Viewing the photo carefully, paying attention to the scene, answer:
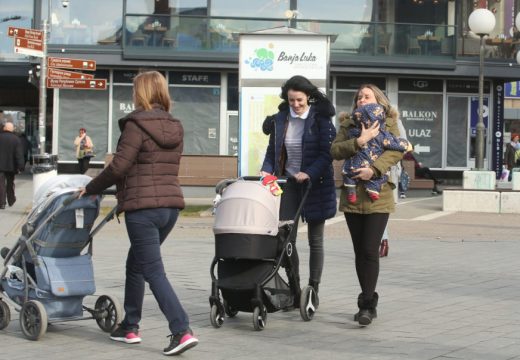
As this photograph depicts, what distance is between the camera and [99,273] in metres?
10.8

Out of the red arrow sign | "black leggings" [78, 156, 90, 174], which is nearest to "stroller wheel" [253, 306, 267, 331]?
the red arrow sign

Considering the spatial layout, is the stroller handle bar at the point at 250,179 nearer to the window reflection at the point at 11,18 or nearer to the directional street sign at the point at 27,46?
the directional street sign at the point at 27,46

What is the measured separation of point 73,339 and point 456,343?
8.72 feet

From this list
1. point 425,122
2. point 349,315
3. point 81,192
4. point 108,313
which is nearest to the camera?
point 81,192

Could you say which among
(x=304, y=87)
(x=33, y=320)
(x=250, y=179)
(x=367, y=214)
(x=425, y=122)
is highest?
(x=425, y=122)

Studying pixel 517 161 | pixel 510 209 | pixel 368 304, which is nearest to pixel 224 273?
pixel 368 304

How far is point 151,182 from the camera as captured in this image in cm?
661

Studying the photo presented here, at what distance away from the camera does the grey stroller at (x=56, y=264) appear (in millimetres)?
Result: 7105

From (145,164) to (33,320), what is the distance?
142cm

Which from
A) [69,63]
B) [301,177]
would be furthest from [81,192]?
[69,63]

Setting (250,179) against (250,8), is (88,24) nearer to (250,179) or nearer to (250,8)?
(250,8)

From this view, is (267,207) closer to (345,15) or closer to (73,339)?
(73,339)

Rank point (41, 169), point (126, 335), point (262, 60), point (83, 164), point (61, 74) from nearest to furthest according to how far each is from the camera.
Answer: point (126, 335) → point (41, 169) → point (262, 60) → point (61, 74) → point (83, 164)

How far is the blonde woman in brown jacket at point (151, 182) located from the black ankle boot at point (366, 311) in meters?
1.54
